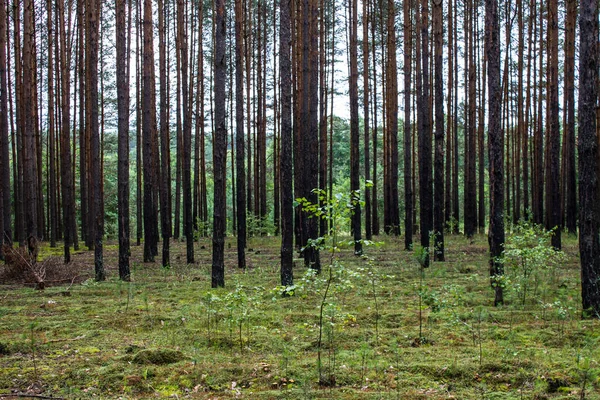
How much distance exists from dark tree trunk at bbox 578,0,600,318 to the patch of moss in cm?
550

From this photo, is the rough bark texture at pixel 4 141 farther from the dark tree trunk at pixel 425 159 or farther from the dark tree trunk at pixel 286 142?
the dark tree trunk at pixel 425 159

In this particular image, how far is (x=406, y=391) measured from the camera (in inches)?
169

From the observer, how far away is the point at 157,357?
17.3ft

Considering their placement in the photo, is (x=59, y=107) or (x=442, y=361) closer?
(x=442, y=361)

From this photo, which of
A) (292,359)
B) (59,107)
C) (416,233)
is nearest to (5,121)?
(59,107)

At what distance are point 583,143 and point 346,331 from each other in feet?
13.8

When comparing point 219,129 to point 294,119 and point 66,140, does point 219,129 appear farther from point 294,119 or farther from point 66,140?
point 294,119

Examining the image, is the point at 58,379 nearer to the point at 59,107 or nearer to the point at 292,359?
the point at 292,359

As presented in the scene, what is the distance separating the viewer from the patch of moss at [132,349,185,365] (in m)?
5.25

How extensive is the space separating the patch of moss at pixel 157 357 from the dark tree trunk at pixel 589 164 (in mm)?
5500

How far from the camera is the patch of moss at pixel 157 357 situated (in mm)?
5246

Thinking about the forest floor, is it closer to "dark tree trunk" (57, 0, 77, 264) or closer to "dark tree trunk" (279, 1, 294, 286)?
"dark tree trunk" (279, 1, 294, 286)

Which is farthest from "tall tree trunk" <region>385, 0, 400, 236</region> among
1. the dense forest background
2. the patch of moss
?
the patch of moss

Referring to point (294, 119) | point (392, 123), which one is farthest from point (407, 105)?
point (392, 123)
